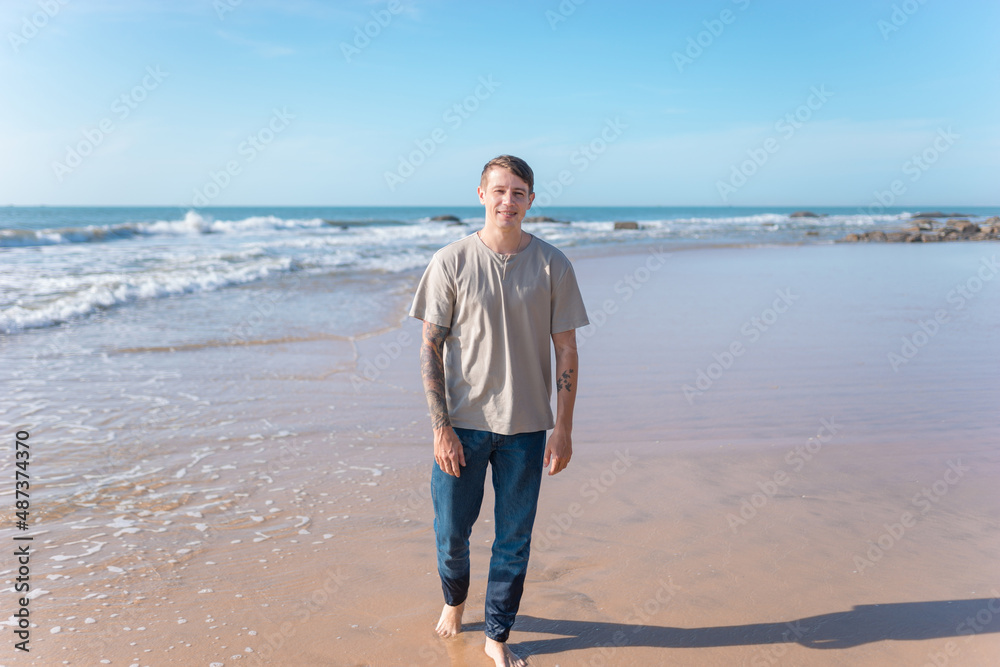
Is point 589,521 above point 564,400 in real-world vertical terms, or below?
below

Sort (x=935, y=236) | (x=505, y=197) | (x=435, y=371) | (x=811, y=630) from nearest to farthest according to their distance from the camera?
1. (x=505, y=197)
2. (x=435, y=371)
3. (x=811, y=630)
4. (x=935, y=236)

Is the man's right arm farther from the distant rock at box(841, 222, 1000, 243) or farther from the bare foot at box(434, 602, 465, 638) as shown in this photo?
the distant rock at box(841, 222, 1000, 243)

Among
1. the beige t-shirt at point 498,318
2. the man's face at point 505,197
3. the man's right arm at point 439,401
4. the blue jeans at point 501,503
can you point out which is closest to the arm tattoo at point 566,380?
the beige t-shirt at point 498,318

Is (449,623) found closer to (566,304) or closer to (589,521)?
(589,521)

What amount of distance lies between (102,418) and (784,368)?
6662 millimetres

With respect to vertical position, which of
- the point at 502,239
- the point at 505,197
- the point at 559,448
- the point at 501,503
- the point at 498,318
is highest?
the point at 505,197

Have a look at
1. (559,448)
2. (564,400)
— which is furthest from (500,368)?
(559,448)

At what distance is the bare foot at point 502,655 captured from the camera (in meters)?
2.80

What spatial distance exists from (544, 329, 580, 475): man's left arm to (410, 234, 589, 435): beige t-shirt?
7 centimetres

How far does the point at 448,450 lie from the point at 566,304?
30.0 inches

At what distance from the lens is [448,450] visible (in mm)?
2695

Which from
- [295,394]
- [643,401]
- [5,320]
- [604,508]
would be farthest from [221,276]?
[604,508]

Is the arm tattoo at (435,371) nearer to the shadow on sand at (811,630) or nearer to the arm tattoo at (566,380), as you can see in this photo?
the arm tattoo at (566,380)

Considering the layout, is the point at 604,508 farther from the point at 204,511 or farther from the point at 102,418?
the point at 102,418
